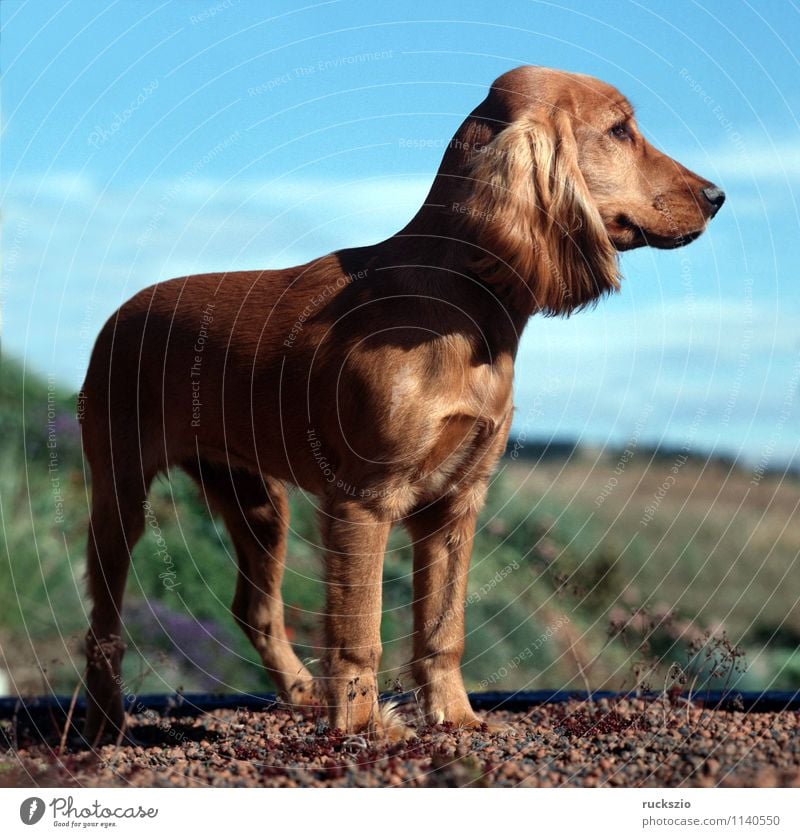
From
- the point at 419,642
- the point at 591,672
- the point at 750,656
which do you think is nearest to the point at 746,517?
the point at 750,656

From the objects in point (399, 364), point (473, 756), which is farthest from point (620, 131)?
point (473, 756)

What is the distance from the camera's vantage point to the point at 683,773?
15.6ft

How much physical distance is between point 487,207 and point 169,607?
600 cm

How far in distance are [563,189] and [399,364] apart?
1079mm

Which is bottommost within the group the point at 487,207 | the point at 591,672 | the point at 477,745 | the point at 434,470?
the point at 591,672

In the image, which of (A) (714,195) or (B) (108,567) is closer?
(A) (714,195)

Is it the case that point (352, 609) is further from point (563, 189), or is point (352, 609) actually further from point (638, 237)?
point (638, 237)

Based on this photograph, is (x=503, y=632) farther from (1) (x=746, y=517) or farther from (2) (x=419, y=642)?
(2) (x=419, y=642)

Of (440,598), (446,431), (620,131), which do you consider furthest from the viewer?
(440,598)

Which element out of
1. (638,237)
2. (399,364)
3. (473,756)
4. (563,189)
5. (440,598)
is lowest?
(473,756)

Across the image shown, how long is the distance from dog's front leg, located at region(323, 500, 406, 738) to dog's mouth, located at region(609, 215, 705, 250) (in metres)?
1.76

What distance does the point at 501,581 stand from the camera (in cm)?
988

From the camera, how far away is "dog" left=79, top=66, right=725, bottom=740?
4.97 m

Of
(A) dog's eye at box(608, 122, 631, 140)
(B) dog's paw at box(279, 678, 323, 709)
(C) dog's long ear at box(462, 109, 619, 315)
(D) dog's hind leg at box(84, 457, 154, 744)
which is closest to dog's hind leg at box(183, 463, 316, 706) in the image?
(B) dog's paw at box(279, 678, 323, 709)
